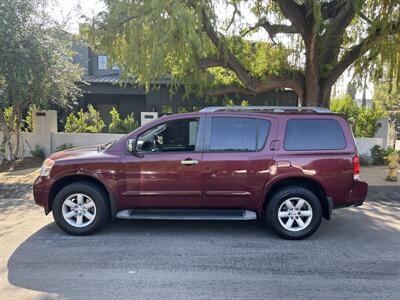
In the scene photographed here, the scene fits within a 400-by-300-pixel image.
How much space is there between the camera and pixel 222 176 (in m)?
5.30

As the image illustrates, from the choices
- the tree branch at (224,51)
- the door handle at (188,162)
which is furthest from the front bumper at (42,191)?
the tree branch at (224,51)

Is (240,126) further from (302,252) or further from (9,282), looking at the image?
(9,282)

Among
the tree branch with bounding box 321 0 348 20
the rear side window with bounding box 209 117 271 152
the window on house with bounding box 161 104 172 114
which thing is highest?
the tree branch with bounding box 321 0 348 20

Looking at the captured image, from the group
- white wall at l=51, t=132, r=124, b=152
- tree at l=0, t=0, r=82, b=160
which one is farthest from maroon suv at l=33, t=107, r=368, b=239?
white wall at l=51, t=132, r=124, b=152

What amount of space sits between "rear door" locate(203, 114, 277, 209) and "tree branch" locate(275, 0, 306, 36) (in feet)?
14.8

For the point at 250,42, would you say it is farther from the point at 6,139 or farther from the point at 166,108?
the point at 6,139

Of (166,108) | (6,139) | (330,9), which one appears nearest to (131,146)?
(330,9)

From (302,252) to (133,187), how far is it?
100 inches

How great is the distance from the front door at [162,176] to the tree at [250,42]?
222cm

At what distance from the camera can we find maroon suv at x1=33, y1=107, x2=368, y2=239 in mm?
5297

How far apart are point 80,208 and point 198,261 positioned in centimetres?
205

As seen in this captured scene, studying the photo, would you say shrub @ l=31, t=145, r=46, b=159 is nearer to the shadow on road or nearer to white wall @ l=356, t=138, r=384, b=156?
the shadow on road

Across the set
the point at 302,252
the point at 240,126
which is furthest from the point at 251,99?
the point at 302,252

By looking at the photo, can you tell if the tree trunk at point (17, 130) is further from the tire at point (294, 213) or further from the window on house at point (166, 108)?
the tire at point (294, 213)
